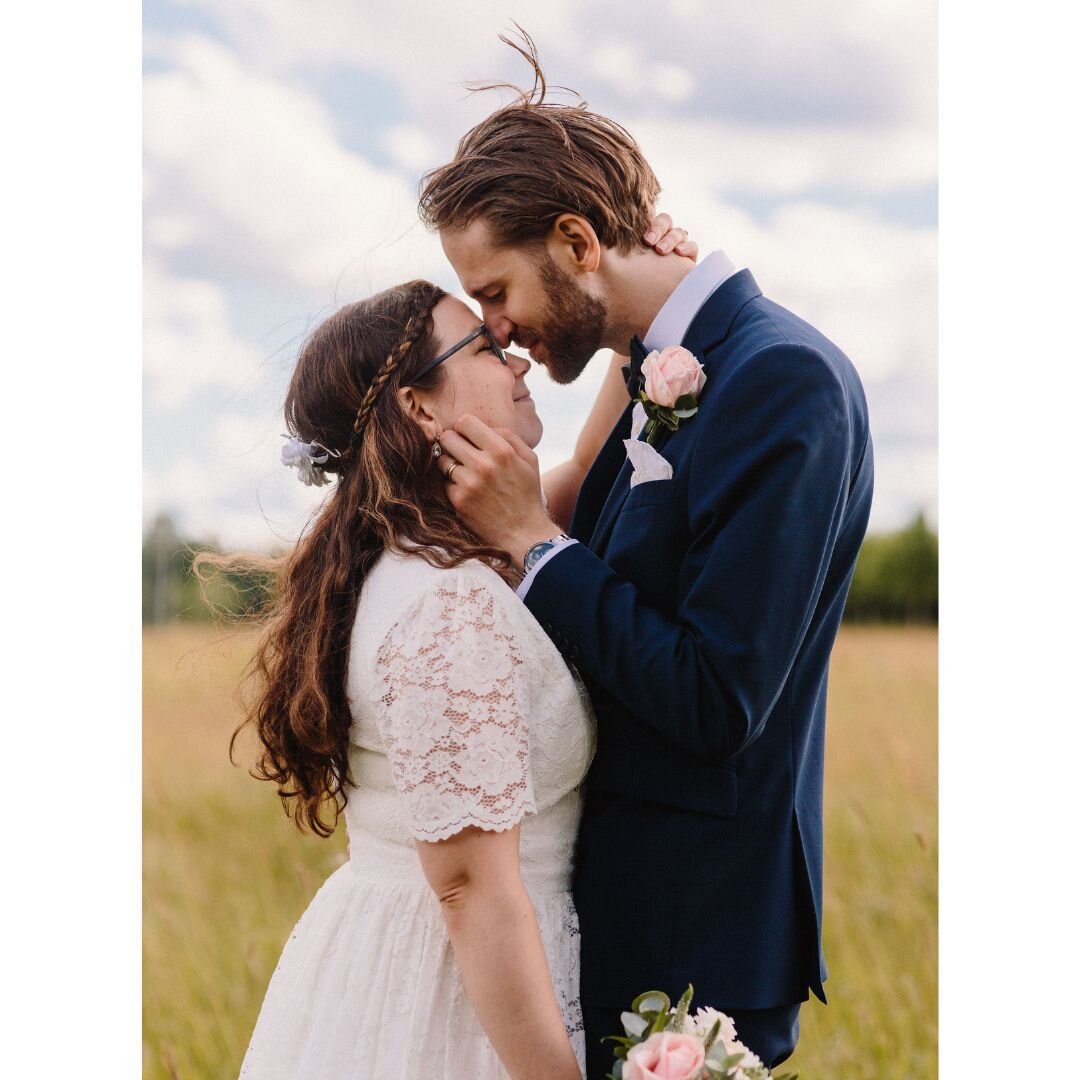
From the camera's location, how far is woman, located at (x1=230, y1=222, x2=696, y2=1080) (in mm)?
1777

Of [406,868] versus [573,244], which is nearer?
[406,868]

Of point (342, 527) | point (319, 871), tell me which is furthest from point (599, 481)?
point (319, 871)

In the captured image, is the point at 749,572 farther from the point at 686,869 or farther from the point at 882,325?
the point at 882,325

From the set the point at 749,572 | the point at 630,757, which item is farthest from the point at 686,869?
the point at 749,572

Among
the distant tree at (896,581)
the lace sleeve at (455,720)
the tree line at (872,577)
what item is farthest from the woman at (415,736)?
the distant tree at (896,581)

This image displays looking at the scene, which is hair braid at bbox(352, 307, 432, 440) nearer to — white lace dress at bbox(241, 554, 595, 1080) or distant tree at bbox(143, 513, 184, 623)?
white lace dress at bbox(241, 554, 595, 1080)

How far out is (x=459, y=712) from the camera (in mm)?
1784

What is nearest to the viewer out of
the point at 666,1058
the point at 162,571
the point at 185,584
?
the point at 666,1058

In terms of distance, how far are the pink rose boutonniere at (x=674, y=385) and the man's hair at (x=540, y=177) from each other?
39cm

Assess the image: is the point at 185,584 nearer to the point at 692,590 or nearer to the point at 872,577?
the point at 872,577

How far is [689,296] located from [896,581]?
8.46 ft

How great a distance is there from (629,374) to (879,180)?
5.81ft

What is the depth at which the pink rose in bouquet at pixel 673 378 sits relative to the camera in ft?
6.49

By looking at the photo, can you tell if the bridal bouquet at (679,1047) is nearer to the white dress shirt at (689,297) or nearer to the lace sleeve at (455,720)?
the lace sleeve at (455,720)
